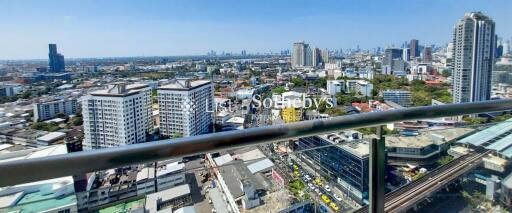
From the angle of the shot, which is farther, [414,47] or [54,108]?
[414,47]

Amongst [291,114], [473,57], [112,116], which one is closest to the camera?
[112,116]

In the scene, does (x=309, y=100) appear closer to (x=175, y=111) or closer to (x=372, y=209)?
(x=175, y=111)

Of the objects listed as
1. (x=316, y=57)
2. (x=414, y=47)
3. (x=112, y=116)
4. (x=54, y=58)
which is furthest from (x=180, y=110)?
(x=414, y=47)

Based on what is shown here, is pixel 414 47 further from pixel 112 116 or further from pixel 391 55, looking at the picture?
pixel 112 116

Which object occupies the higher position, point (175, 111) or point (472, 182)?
point (472, 182)

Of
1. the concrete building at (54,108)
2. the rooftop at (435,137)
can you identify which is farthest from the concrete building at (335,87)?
the rooftop at (435,137)

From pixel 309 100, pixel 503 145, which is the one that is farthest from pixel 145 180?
pixel 309 100
